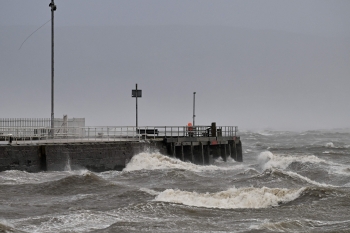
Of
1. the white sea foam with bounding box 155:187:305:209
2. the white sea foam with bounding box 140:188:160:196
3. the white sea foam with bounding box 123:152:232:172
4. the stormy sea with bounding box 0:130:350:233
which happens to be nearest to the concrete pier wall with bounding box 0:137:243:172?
the white sea foam with bounding box 123:152:232:172

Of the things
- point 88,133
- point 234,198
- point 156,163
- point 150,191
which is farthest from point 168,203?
point 88,133

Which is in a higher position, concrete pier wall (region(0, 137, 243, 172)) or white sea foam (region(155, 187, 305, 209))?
concrete pier wall (region(0, 137, 243, 172))

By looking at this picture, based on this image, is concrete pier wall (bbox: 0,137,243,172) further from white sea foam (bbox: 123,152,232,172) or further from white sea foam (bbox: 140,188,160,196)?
white sea foam (bbox: 140,188,160,196)

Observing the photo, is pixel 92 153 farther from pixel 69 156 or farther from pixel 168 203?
pixel 168 203

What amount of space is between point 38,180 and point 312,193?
36.2 ft

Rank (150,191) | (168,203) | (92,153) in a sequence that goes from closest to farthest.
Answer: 1. (168,203)
2. (150,191)
3. (92,153)

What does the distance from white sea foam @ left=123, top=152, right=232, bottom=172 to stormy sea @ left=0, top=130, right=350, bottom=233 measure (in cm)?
173

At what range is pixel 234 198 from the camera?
21.5m

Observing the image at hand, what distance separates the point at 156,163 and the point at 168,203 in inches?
545

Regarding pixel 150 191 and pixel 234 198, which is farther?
pixel 150 191

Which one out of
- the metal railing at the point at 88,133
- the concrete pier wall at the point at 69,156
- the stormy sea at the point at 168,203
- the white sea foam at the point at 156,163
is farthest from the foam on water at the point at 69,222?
the metal railing at the point at 88,133

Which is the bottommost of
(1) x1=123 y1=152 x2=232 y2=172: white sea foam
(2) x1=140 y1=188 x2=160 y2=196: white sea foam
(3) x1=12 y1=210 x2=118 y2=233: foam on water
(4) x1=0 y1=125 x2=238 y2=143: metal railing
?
(3) x1=12 y1=210 x2=118 y2=233: foam on water

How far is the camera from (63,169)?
103 feet

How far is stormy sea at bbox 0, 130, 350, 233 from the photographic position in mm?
17547
